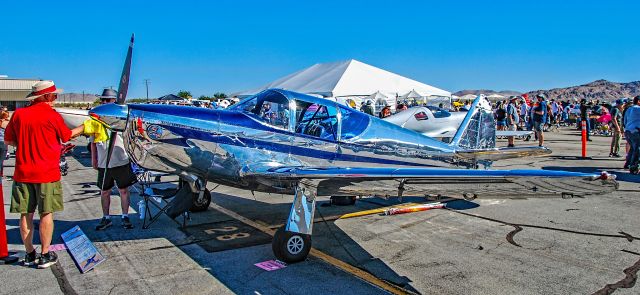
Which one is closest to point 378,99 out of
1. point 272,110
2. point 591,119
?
point 591,119

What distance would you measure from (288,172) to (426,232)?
7.27ft

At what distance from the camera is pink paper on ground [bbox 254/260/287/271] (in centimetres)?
479

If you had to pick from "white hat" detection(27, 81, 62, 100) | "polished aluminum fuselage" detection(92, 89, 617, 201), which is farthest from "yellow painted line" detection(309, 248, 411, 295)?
"white hat" detection(27, 81, 62, 100)

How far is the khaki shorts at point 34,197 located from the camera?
462 cm

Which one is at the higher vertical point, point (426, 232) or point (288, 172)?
point (288, 172)

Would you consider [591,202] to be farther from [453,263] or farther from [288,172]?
[288,172]

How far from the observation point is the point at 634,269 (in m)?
4.72

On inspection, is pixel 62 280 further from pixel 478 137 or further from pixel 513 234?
pixel 478 137

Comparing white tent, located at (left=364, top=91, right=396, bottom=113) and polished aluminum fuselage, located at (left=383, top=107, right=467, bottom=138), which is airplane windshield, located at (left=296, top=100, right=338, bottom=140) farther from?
white tent, located at (left=364, top=91, right=396, bottom=113)

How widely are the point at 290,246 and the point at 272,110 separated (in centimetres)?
196

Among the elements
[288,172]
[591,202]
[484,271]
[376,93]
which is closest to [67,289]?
[288,172]

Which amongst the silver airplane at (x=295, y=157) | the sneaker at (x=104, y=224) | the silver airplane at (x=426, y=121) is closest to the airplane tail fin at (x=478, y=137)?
the silver airplane at (x=295, y=157)

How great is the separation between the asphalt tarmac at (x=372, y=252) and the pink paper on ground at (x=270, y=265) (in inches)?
4.2

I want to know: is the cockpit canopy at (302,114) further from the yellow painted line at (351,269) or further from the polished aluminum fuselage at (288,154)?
the yellow painted line at (351,269)
